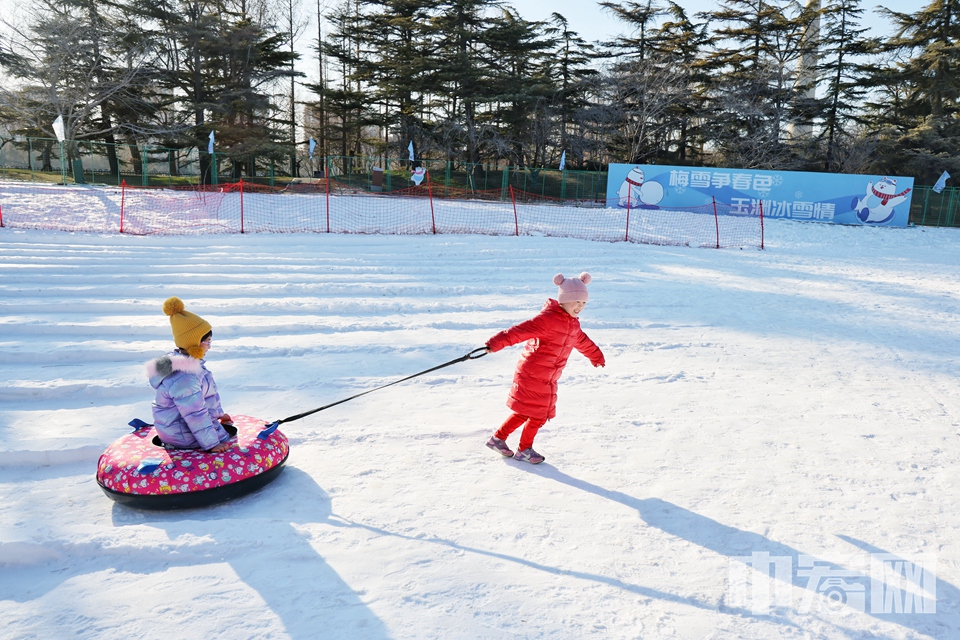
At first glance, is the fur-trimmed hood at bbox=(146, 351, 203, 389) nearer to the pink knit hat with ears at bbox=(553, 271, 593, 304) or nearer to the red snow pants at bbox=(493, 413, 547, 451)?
the red snow pants at bbox=(493, 413, 547, 451)

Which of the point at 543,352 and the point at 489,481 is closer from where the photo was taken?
the point at 489,481

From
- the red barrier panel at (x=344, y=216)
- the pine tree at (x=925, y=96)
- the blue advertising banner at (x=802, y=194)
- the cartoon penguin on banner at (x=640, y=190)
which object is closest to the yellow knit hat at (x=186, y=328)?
the red barrier panel at (x=344, y=216)

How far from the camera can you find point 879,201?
69.9ft

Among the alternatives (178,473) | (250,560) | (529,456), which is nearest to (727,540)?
(529,456)

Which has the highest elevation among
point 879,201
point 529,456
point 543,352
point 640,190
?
point 640,190

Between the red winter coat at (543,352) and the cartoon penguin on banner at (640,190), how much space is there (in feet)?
61.7

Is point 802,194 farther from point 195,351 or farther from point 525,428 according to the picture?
point 195,351

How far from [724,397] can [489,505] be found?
2745mm

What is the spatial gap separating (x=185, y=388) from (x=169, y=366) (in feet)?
0.48

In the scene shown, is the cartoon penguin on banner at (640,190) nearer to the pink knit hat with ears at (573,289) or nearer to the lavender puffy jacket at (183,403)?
the pink knit hat with ears at (573,289)

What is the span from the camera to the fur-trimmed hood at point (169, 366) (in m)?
3.34

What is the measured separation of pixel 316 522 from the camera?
11.3 feet

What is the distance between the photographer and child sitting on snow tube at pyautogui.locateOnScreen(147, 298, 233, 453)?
3363 mm

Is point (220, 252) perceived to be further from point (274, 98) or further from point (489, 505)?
point (274, 98)
